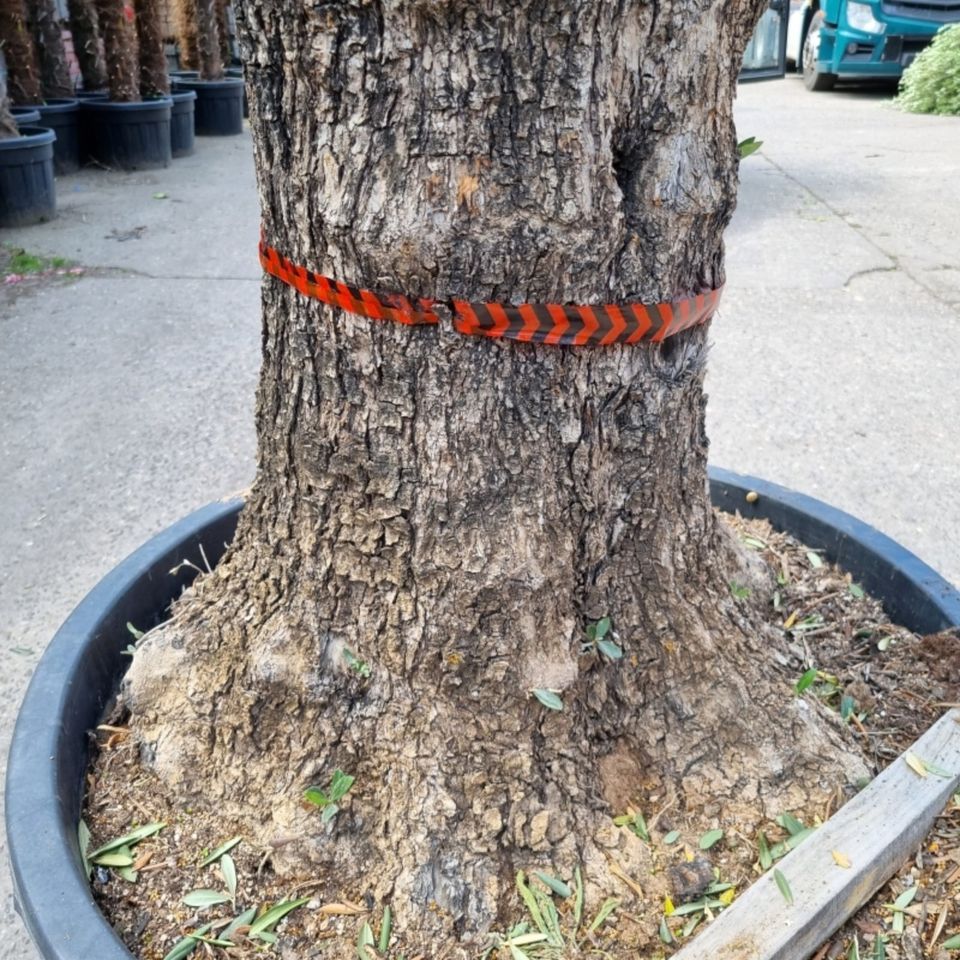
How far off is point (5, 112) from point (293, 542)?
209 inches

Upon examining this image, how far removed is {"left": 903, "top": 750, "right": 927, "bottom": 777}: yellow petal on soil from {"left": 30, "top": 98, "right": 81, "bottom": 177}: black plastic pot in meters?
7.13

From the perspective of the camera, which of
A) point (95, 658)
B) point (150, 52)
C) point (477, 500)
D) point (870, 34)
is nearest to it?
point (477, 500)

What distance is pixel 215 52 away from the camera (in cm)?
893

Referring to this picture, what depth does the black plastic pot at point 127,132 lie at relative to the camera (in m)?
6.96

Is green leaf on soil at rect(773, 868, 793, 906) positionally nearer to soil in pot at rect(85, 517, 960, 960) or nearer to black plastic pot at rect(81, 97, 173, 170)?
soil in pot at rect(85, 517, 960, 960)

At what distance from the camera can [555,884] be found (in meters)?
1.28

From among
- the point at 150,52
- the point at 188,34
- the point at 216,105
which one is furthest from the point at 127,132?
the point at 188,34

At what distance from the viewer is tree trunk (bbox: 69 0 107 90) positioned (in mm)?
7163

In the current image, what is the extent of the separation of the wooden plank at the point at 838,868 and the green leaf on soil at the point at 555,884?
17cm

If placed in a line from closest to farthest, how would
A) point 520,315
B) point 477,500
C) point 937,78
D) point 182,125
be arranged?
point 520,315 < point 477,500 < point 182,125 < point 937,78

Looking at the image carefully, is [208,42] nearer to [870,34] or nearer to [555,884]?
[870,34]

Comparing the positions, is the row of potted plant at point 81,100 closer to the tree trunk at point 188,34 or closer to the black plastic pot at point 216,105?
the black plastic pot at point 216,105

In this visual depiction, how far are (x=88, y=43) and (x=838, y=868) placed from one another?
8411 mm

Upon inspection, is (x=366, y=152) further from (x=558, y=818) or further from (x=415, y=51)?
(x=558, y=818)
